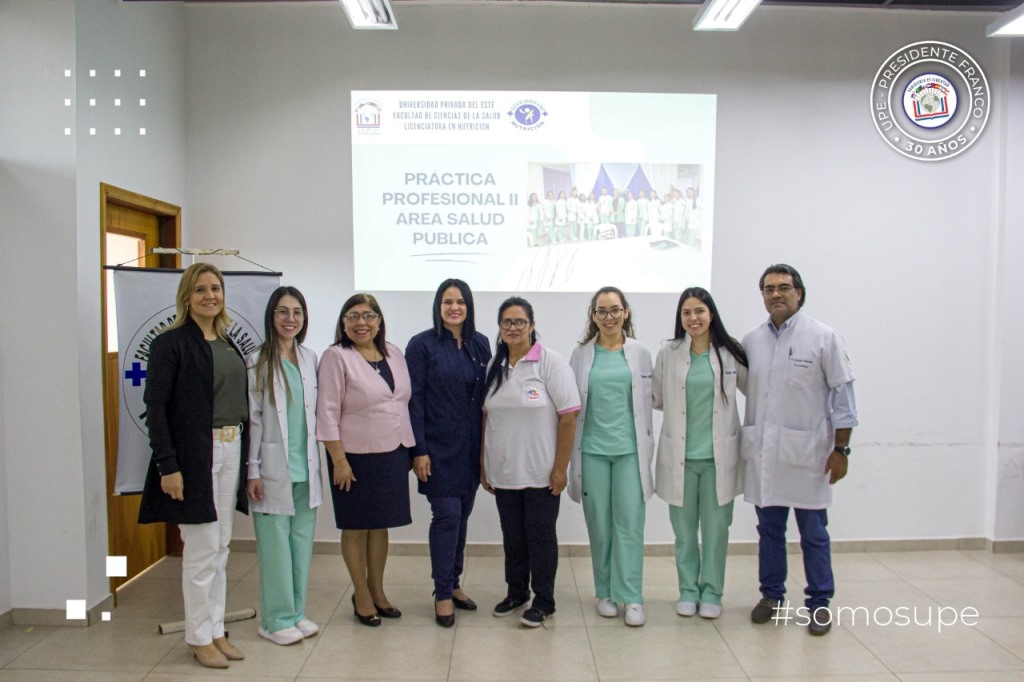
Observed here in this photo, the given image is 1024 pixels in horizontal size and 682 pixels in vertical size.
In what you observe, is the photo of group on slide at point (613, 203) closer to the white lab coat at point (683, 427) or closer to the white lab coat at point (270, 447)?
the white lab coat at point (683, 427)

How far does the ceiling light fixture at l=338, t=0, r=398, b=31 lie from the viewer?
345cm

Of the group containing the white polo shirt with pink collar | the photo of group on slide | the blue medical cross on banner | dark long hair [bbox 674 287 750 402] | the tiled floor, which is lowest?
the tiled floor

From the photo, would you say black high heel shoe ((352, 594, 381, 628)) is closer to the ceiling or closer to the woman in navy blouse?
the woman in navy blouse

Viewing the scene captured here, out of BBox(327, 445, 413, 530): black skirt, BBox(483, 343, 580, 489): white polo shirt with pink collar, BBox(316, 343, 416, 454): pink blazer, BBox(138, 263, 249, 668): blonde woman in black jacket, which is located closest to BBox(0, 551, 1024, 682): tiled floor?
BBox(138, 263, 249, 668): blonde woman in black jacket

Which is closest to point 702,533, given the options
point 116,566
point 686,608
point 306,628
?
point 686,608

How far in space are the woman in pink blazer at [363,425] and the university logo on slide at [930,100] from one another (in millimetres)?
3253

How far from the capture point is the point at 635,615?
3.14 metres

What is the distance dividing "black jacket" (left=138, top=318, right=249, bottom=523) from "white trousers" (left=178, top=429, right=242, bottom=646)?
0.06m

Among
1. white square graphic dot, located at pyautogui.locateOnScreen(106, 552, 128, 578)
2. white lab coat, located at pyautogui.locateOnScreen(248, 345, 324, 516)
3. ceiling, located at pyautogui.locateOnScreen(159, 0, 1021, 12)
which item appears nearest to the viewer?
white lab coat, located at pyautogui.locateOnScreen(248, 345, 324, 516)

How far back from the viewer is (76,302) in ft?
10.1

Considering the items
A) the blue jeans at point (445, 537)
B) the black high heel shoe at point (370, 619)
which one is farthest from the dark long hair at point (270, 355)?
the black high heel shoe at point (370, 619)

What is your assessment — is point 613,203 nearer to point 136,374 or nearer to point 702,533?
point 702,533

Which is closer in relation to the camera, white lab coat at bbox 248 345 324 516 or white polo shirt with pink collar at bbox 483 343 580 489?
white lab coat at bbox 248 345 324 516

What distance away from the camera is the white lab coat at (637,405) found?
10.3 feet
